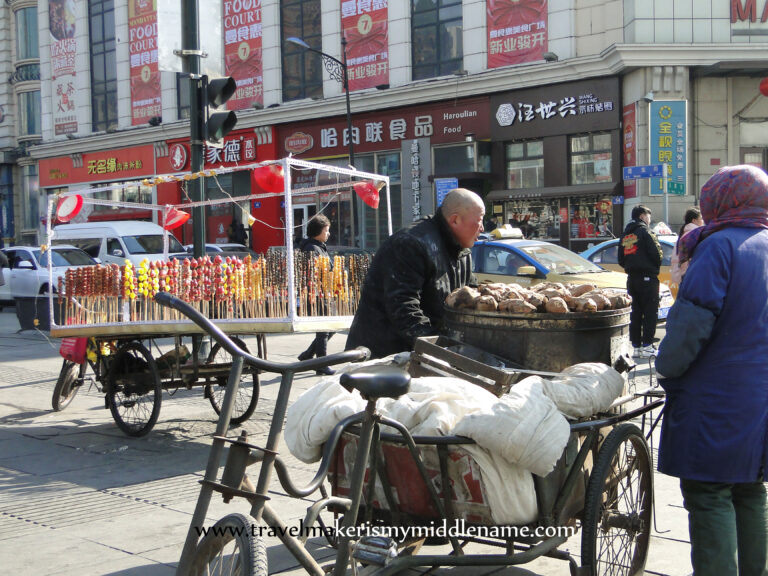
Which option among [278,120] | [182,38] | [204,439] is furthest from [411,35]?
[204,439]

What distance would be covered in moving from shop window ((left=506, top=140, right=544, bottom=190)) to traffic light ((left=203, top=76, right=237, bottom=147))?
16997 millimetres

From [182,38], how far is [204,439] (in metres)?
4.52

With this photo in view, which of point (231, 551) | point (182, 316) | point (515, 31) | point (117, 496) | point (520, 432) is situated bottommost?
point (117, 496)

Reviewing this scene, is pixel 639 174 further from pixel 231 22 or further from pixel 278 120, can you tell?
pixel 231 22

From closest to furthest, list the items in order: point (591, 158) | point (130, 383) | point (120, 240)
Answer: point (130, 383)
point (120, 240)
point (591, 158)

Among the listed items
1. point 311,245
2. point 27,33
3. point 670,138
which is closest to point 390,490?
point 311,245

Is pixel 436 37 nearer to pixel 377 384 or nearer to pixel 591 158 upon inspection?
pixel 591 158

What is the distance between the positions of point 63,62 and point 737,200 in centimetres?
3865

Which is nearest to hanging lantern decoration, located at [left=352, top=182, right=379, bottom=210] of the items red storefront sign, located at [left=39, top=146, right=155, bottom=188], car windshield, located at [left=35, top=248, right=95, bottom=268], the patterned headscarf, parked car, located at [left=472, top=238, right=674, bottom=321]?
parked car, located at [left=472, top=238, right=674, bottom=321]

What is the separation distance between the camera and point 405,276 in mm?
4738

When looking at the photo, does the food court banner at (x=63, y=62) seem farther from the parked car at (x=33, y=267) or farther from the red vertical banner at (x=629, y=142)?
the red vertical banner at (x=629, y=142)

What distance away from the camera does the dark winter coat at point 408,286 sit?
4680 millimetres

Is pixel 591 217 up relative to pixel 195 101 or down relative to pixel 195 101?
down

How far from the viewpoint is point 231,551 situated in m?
2.83
